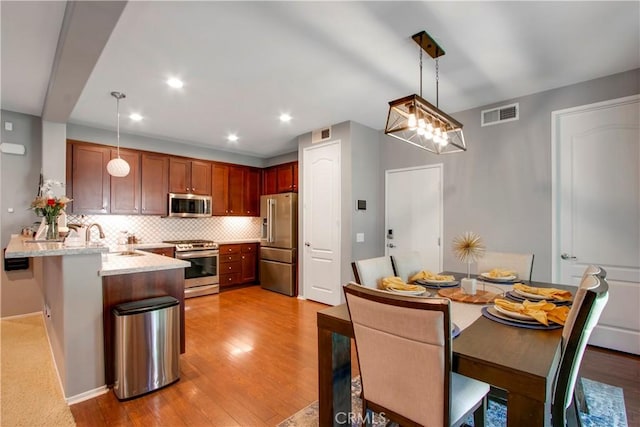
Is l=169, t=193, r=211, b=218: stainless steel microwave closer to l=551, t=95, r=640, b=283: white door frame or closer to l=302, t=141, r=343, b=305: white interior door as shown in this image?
l=302, t=141, r=343, b=305: white interior door

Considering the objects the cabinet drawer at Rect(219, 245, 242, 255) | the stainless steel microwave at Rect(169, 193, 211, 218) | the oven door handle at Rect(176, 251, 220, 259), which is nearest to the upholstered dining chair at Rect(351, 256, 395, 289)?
the oven door handle at Rect(176, 251, 220, 259)

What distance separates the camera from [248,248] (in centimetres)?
606

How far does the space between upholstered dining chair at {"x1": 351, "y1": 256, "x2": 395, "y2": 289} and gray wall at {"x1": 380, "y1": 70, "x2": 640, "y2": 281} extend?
6.01ft

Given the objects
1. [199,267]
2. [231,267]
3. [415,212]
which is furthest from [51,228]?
[415,212]

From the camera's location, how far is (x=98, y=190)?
14.8 ft

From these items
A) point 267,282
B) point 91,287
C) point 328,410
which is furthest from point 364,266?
point 267,282

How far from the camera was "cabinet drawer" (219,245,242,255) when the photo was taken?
5.60 meters

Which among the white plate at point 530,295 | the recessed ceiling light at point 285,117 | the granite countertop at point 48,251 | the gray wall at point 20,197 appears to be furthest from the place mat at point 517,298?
the gray wall at point 20,197

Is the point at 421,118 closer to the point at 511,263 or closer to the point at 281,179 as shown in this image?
the point at 511,263

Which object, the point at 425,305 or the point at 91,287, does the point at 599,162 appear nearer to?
the point at 425,305

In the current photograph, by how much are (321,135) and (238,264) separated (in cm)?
294

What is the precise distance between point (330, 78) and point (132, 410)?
3182 mm

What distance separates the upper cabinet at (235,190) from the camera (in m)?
5.85

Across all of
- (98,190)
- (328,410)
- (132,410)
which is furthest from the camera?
(98,190)
